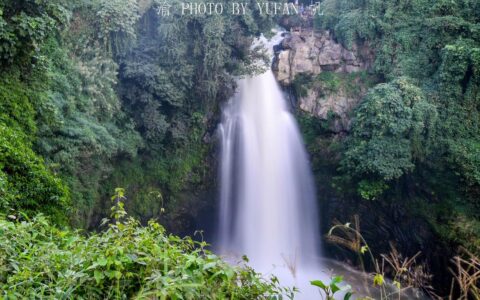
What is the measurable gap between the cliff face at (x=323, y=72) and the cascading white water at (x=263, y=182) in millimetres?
949

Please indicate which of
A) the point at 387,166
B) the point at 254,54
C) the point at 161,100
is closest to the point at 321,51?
the point at 254,54

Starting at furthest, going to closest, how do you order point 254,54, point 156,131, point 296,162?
point 296,162 → point 254,54 → point 156,131

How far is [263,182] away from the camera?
12320 millimetres

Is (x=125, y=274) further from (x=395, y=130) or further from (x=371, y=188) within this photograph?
(x=371, y=188)

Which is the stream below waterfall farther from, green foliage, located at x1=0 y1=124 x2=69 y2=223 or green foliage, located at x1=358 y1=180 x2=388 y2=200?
green foliage, located at x1=0 y1=124 x2=69 y2=223

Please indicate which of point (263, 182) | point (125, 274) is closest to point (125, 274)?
point (125, 274)

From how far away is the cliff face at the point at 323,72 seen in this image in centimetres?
1236

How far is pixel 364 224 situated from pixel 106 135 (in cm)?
782

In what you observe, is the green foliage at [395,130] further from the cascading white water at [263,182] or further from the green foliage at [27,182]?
the green foliage at [27,182]

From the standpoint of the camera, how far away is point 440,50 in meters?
10.7

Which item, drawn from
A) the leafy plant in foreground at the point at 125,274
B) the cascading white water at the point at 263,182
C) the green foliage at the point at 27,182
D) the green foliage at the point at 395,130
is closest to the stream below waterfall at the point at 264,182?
the cascading white water at the point at 263,182

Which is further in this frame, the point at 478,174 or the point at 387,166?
the point at 387,166

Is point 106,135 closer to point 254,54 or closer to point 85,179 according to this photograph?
point 85,179

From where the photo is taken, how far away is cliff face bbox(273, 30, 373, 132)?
12.4m
